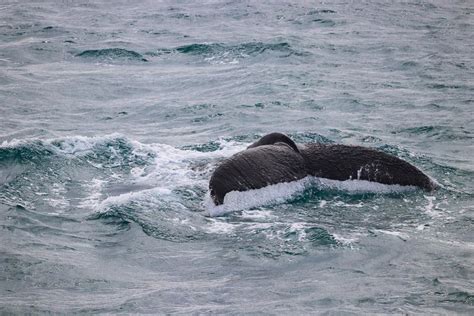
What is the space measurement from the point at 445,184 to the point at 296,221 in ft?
11.0

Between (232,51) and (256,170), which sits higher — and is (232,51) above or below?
below

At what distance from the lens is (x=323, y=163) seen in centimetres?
1133

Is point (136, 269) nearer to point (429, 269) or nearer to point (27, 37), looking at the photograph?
point (429, 269)

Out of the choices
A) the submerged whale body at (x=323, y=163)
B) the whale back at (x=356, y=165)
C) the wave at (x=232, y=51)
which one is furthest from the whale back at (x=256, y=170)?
the wave at (x=232, y=51)

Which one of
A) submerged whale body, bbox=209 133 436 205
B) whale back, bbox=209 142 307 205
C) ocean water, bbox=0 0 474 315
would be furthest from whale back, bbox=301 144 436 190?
whale back, bbox=209 142 307 205

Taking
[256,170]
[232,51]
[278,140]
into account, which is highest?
[278,140]

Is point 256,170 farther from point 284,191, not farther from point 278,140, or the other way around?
point 278,140

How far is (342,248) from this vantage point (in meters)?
9.38

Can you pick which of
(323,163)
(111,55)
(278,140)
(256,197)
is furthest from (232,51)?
(256,197)

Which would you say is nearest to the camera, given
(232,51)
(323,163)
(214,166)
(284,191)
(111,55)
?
(284,191)

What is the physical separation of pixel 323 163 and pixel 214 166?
1880 mm

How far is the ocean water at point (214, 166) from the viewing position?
8266 millimetres

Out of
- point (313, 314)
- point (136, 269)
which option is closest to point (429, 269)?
point (313, 314)

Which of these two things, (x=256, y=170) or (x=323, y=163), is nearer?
(x=256, y=170)
